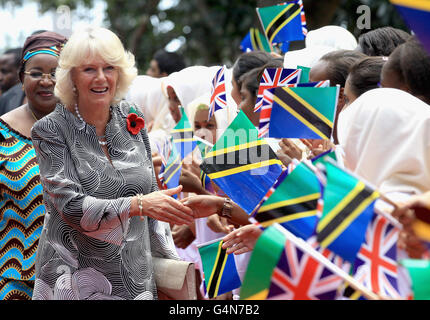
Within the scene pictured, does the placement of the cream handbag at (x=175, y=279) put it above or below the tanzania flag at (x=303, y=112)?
below

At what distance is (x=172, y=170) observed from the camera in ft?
15.2

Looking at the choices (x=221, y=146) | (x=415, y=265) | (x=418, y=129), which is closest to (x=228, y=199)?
(x=221, y=146)

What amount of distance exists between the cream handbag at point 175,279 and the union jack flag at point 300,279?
1.41m

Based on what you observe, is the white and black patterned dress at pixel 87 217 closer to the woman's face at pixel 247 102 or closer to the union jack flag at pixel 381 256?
the union jack flag at pixel 381 256

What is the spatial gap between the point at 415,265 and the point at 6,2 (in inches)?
796

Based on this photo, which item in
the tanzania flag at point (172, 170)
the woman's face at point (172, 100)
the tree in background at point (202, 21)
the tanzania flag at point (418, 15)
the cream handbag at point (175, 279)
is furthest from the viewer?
the tree in background at point (202, 21)

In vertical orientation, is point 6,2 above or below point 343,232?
below

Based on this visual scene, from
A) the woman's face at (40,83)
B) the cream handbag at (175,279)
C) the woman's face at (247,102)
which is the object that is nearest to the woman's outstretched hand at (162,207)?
the cream handbag at (175,279)

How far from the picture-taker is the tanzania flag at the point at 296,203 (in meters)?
2.49

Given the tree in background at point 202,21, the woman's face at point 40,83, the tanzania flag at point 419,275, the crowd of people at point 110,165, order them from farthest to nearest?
1. the tree in background at point 202,21
2. the woman's face at point 40,83
3. the crowd of people at point 110,165
4. the tanzania flag at point 419,275

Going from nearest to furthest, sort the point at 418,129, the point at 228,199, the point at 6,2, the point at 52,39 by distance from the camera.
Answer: the point at 418,129, the point at 228,199, the point at 52,39, the point at 6,2

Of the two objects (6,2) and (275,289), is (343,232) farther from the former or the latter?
(6,2)

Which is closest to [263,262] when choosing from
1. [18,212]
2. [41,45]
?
[18,212]
